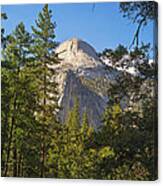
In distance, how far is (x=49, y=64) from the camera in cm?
318

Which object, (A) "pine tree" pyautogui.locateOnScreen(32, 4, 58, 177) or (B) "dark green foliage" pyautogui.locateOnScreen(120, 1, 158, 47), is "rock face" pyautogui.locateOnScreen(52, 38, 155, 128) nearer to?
(A) "pine tree" pyautogui.locateOnScreen(32, 4, 58, 177)

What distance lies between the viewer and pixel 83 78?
10.3 feet

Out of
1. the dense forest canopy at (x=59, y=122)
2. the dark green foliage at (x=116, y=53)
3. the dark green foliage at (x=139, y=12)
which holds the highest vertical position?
the dark green foliage at (x=139, y=12)

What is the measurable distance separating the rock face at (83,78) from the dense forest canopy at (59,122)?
0.09 feet

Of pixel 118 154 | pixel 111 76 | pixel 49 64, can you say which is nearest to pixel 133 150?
pixel 118 154

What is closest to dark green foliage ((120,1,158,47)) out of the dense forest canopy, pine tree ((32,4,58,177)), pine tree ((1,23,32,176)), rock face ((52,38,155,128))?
the dense forest canopy

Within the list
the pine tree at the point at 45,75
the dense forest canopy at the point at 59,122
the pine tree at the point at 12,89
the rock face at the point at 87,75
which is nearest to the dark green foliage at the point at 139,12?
the dense forest canopy at the point at 59,122

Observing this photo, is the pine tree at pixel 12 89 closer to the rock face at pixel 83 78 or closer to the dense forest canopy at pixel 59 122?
the dense forest canopy at pixel 59 122

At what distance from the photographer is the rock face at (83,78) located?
Answer: 3104 mm

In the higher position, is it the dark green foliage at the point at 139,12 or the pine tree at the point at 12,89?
the dark green foliage at the point at 139,12

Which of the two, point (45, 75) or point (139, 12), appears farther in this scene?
point (45, 75)

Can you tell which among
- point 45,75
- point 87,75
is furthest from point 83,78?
point 45,75

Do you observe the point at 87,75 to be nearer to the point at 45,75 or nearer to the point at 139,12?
the point at 45,75

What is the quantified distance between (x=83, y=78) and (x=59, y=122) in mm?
244
